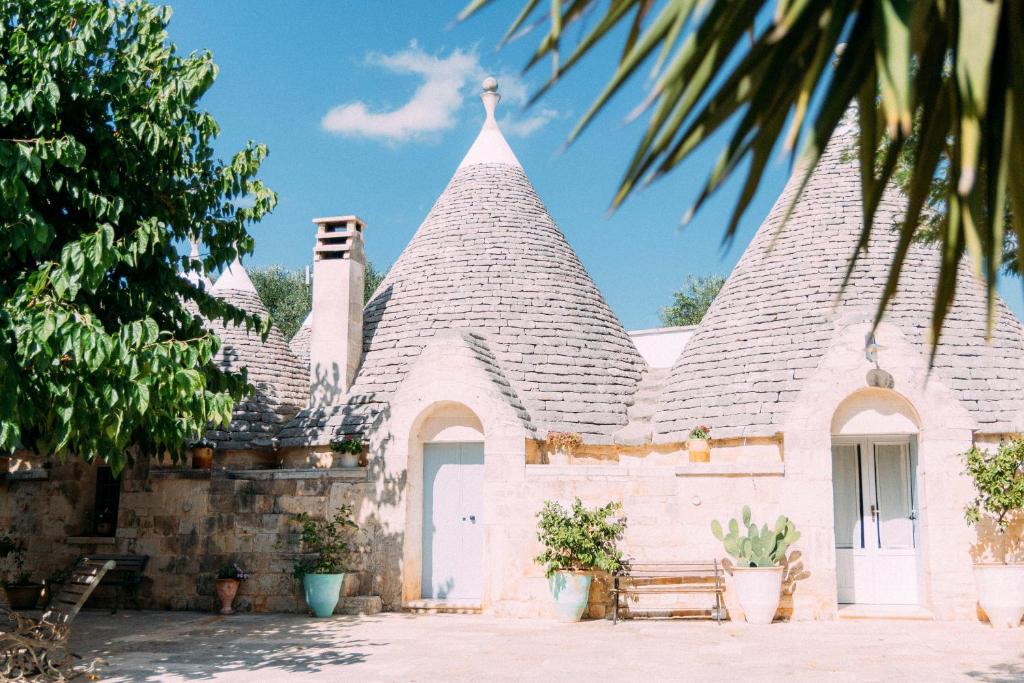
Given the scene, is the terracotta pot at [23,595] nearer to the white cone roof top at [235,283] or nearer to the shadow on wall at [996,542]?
the white cone roof top at [235,283]

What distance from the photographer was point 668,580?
1198 cm

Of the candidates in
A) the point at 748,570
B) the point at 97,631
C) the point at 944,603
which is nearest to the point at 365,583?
the point at 97,631

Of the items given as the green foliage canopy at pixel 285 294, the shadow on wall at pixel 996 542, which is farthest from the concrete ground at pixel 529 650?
the green foliage canopy at pixel 285 294

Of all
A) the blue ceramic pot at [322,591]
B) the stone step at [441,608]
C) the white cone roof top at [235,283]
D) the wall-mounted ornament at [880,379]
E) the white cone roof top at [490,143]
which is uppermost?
the white cone roof top at [490,143]

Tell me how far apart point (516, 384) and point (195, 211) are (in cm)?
583

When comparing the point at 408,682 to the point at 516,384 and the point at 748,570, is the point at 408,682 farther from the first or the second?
the point at 516,384

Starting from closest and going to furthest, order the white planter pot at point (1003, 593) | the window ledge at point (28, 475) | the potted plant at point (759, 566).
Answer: the white planter pot at point (1003, 593) → the potted plant at point (759, 566) → the window ledge at point (28, 475)

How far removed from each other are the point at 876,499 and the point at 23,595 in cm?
1209

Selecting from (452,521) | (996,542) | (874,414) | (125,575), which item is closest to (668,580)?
(452,521)

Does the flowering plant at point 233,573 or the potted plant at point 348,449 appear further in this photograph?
the potted plant at point 348,449

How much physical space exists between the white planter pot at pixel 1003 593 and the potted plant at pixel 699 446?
352 centimetres

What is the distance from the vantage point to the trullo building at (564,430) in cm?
1207

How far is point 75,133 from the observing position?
8.84m

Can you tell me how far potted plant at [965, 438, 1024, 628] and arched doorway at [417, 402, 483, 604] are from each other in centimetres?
640
